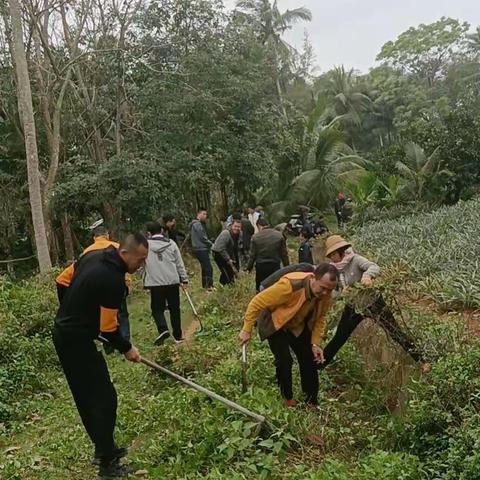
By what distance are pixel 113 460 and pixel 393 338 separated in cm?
294

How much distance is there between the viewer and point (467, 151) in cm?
2064

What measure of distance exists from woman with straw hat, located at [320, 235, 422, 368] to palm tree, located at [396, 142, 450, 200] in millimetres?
15444

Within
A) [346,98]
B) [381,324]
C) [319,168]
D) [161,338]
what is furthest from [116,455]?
[346,98]

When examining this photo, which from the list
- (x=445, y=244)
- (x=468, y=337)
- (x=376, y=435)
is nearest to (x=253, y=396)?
(x=376, y=435)

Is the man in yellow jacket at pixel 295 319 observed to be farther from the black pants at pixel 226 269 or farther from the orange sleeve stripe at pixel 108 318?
the black pants at pixel 226 269

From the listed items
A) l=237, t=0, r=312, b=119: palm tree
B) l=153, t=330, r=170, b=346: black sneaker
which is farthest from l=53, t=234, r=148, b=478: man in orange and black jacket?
l=237, t=0, r=312, b=119: palm tree

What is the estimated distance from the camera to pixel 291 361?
5.68 m

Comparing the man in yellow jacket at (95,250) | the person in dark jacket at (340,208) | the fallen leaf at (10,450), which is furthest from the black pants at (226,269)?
the person in dark jacket at (340,208)

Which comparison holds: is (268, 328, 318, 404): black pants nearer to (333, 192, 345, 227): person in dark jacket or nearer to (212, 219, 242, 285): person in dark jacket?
(212, 219, 242, 285): person in dark jacket

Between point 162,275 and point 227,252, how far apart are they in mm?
Answer: 3377

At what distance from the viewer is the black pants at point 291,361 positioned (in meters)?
5.58

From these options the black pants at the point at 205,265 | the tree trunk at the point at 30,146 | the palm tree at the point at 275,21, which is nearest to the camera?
the black pants at the point at 205,265

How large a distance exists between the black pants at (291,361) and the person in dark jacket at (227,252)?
18.6 feet

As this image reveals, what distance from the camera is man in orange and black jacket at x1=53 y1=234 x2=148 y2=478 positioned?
172 inches
